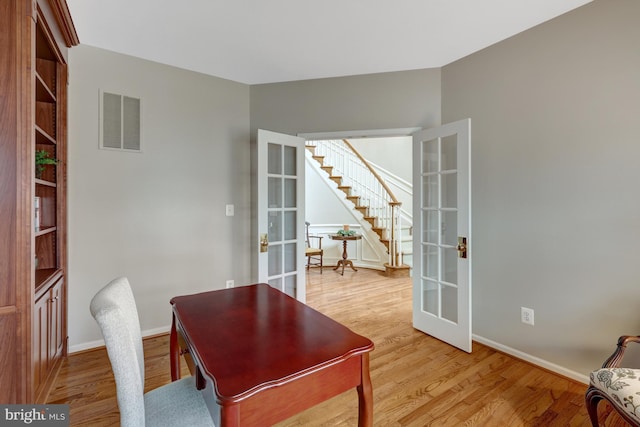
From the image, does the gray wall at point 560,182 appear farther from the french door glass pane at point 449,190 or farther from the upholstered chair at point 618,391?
the upholstered chair at point 618,391

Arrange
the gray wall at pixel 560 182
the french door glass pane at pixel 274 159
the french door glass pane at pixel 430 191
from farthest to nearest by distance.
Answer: the french door glass pane at pixel 274 159, the french door glass pane at pixel 430 191, the gray wall at pixel 560 182

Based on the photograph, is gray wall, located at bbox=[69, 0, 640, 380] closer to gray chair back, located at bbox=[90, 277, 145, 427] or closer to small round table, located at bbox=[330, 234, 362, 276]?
gray chair back, located at bbox=[90, 277, 145, 427]

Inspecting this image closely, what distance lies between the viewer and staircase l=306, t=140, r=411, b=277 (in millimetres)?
5801

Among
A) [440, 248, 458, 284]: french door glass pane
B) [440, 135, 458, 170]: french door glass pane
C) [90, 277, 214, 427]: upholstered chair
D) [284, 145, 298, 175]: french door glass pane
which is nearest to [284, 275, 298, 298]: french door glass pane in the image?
[284, 145, 298, 175]: french door glass pane

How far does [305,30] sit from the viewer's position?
2426 mm

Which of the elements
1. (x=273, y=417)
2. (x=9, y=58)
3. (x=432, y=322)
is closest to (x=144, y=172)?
(x=9, y=58)

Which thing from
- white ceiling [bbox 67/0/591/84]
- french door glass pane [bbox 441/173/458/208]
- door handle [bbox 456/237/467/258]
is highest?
white ceiling [bbox 67/0/591/84]

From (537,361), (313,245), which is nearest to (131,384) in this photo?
(537,361)

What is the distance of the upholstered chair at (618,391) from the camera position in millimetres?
1300

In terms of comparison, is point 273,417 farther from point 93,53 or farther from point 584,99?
point 93,53

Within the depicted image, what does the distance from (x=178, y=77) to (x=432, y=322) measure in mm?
3445

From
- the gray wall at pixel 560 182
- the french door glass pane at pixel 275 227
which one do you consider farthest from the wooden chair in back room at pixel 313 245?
the gray wall at pixel 560 182

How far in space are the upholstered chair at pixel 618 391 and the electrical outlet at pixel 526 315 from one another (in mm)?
788

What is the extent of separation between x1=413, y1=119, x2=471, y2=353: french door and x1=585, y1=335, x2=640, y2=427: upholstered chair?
104 centimetres
